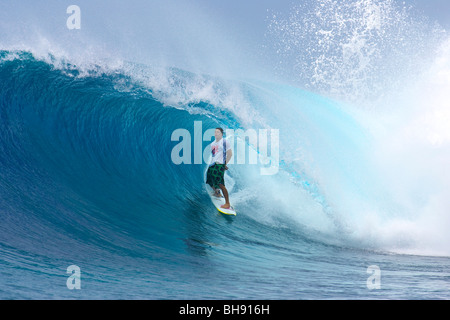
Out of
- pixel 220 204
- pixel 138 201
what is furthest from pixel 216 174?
pixel 138 201

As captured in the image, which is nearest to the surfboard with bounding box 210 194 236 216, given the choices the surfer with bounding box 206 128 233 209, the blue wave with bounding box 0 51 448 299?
the blue wave with bounding box 0 51 448 299

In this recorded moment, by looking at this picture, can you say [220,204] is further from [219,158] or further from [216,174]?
[219,158]

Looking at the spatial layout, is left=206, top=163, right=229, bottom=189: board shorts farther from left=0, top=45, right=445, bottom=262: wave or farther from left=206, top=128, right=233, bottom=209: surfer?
left=0, top=45, right=445, bottom=262: wave

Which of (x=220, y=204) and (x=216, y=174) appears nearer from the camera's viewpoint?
(x=216, y=174)

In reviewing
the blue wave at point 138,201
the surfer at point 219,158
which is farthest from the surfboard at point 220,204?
the surfer at point 219,158

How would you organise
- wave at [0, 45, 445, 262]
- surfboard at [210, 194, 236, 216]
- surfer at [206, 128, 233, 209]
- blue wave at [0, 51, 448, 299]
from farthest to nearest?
surfboard at [210, 194, 236, 216], surfer at [206, 128, 233, 209], wave at [0, 45, 445, 262], blue wave at [0, 51, 448, 299]

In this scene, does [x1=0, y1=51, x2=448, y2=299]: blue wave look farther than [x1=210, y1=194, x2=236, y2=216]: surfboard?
No

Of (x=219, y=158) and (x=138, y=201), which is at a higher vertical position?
(x=219, y=158)

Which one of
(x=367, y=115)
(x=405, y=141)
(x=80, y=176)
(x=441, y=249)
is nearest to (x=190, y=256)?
(x=80, y=176)

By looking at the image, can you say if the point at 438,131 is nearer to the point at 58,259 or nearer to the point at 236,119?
the point at 236,119

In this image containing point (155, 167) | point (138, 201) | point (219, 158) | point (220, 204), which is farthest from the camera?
point (155, 167)

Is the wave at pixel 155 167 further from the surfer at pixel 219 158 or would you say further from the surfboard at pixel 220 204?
the surfer at pixel 219 158
